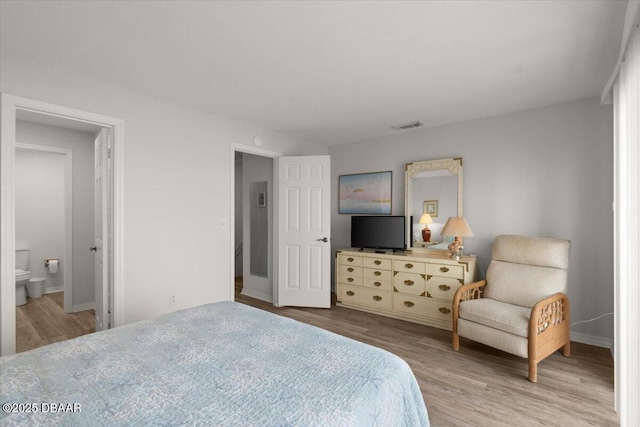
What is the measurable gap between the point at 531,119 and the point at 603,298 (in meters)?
1.95

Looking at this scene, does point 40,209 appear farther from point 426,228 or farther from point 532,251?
point 532,251

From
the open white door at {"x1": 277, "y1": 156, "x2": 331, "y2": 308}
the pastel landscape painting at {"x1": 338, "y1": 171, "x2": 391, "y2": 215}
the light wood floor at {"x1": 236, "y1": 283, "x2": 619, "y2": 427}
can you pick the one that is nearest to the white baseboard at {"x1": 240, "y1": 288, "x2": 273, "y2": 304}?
the open white door at {"x1": 277, "y1": 156, "x2": 331, "y2": 308}

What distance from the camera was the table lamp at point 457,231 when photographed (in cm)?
348

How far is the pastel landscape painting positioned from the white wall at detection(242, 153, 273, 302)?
1.16m

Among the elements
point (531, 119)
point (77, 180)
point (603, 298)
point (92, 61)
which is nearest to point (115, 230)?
point (92, 61)

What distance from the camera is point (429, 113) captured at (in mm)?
3592

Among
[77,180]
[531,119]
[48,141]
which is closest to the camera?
[531,119]

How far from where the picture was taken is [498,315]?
2.66 metres

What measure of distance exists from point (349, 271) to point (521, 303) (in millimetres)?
2078

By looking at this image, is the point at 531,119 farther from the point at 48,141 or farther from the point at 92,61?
the point at 48,141

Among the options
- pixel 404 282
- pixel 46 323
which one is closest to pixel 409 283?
pixel 404 282

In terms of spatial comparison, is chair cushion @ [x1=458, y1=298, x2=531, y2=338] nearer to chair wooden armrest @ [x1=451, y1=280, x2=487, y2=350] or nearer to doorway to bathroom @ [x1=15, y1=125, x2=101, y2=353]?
chair wooden armrest @ [x1=451, y1=280, x2=487, y2=350]

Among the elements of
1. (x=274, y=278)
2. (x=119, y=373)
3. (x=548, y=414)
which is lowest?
(x=548, y=414)

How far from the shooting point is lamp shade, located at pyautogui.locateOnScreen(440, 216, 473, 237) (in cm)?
348
